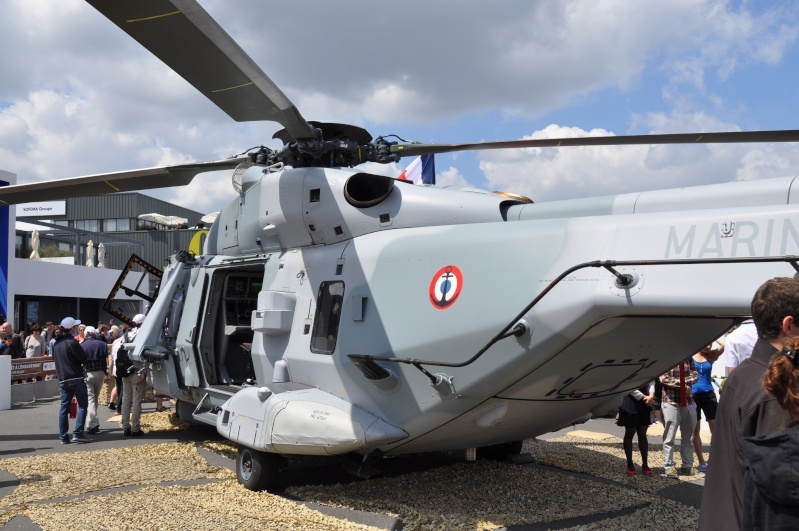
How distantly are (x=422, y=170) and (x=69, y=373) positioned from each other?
312 inches

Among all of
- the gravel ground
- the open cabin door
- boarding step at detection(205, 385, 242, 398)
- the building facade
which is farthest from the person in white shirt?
the building facade

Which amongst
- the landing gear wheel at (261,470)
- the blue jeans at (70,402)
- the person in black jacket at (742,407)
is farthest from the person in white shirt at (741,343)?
the blue jeans at (70,402)

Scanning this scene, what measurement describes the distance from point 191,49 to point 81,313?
2675 centimetres

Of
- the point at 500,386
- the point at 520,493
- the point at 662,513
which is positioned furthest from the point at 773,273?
the point at 520,493

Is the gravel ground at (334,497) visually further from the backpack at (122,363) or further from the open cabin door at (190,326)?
the backpack at (122,363)

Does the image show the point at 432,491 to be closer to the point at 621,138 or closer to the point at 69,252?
the point at 621,138

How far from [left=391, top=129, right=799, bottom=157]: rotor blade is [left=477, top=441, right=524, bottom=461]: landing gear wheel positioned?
127 inches

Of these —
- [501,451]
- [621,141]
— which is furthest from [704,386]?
[621,141]

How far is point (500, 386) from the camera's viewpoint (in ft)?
17.1

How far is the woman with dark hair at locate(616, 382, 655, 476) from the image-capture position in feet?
24.8

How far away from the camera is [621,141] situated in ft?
20.3

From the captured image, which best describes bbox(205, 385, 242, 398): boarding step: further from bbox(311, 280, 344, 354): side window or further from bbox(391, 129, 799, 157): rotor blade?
bbox(391, 129, 799, 157): rotor blade

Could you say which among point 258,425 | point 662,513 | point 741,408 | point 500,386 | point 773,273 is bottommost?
point 662,513

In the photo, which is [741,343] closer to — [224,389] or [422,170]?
[224,389]
